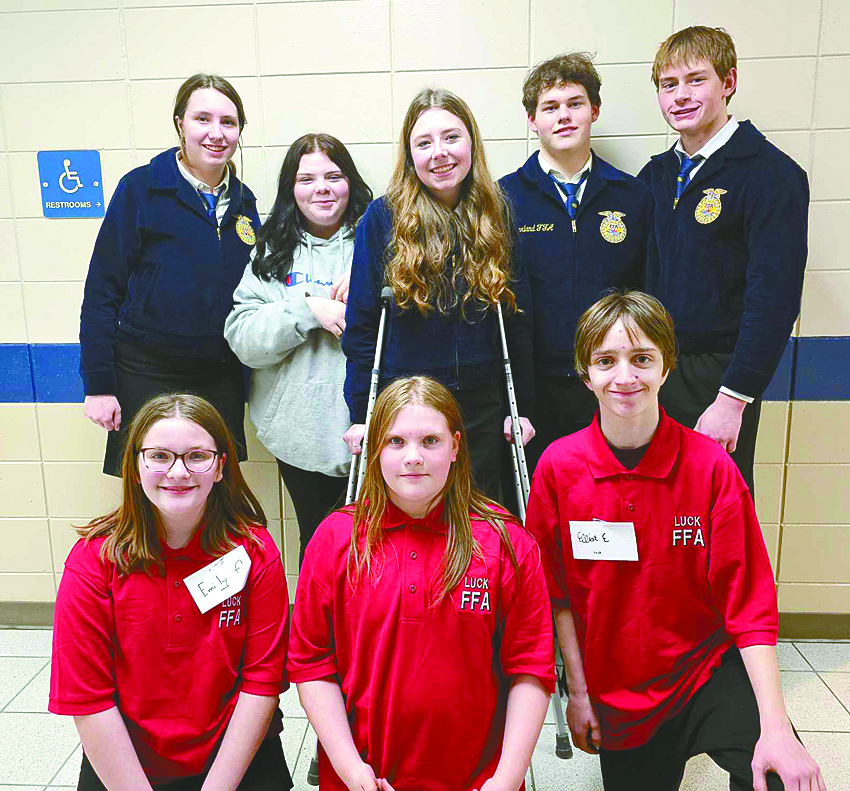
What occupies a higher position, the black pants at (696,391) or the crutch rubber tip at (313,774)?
the black pants at (696,391)

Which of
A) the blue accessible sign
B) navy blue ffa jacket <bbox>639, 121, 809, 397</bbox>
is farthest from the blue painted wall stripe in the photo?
navy blue ffa jacket <bbox>639, 121, 809, 397</bbox>

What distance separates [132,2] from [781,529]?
10.2 ft

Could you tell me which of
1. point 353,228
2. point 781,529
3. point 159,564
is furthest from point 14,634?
point 781,529

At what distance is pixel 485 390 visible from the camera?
2186mm

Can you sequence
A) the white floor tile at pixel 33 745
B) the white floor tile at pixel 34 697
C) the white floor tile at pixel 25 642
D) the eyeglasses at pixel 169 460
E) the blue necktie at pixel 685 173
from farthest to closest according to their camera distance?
the white floor tile at pixel 25 642 < the white floor tile at pixel 34 697 < the blue necktie at pixel 685 173 < the white floor tile at pixel 33 745 < the eyeglasses at pixel 169 460

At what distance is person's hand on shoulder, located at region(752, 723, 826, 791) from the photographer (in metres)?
1.41

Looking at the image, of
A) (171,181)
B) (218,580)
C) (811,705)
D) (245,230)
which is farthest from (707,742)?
(171,181)

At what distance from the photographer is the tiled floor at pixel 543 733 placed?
2.17 metres

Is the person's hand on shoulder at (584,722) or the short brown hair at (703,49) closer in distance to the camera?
the person's hand on shoulder at (584,722)

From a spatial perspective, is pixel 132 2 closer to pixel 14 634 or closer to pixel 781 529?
pixel 14 634

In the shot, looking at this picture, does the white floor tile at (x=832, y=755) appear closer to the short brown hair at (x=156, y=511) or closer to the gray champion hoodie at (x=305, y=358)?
the gray champion hoodie at (x=305, y=358)

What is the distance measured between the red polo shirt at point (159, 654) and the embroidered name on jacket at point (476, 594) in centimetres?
46

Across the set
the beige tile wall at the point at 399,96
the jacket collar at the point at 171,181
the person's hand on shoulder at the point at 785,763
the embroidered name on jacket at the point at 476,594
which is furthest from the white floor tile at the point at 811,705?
the jacket collar at the point at 171,181

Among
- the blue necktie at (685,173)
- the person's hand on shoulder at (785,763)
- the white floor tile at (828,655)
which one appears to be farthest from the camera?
the white floor tile at (828,655)
